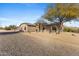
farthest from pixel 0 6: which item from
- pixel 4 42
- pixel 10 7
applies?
pixel 4 42

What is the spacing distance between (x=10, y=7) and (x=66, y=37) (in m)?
0.59

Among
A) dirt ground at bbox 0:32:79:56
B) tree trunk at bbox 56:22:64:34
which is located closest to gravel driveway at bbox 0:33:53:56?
dirt ground at bbox 0:32:79:56

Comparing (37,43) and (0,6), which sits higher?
(0,6)

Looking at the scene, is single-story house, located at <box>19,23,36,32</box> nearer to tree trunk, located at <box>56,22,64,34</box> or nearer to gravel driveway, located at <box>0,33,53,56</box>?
gravel driveway, located at <box>0,33,53,56</box>

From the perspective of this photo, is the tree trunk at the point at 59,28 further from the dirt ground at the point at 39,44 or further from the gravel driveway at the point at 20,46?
the gravel driveway at the point at 20,46

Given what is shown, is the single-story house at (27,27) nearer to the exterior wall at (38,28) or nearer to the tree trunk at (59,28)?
the exterior wall at (38,28)

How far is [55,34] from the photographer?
11.1 feet

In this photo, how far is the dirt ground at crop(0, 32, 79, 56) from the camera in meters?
3.34

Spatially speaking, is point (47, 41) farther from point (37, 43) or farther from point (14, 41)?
point (14, 41)

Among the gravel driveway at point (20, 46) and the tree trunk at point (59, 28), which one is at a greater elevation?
the tree trunk at point (59, 28)

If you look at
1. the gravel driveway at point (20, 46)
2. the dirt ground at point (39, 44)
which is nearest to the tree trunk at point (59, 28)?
the dirt ground at point (39, 44)

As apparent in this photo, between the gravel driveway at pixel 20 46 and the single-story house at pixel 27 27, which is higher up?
the single-story house at pixel 27 27

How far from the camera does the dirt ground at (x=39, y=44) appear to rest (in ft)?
10.9

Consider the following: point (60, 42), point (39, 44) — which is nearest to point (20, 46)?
point (39, 44)
